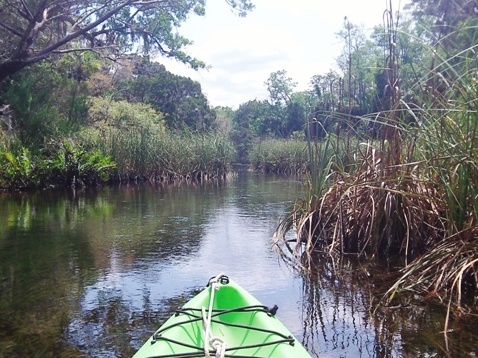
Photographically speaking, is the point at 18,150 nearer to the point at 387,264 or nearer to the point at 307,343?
the point at 387,264

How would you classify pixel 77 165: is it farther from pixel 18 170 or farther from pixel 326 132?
pixel 326 132

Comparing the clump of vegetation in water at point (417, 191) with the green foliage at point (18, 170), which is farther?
the green foliage at point (18, 170)

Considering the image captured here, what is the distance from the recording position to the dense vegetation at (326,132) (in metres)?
3.49

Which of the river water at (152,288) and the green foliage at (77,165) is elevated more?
the green foliage at (77,165)

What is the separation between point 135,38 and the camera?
14.8m

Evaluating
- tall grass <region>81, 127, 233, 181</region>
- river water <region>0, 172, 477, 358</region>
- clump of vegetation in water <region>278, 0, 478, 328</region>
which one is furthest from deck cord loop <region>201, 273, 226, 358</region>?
tall grass <region>81, 127, 233, 181</region>

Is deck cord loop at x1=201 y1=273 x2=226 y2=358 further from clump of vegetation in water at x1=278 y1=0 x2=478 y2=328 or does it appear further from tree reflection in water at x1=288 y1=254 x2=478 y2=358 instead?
clump of vegetation in water at x1=278 y1=0 x2=478 y2=328

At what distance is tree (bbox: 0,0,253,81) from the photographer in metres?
12.9

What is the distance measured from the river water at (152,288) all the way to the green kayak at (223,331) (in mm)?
563

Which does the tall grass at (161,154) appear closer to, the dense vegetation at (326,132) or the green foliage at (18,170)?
the dense vegetation at (326,132)

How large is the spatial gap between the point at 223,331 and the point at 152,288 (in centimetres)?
179

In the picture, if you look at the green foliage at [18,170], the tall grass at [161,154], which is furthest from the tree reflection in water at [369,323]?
the tall grass at [161,154]

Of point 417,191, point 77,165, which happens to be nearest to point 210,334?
point 417,191

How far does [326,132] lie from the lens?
16.9 ft
